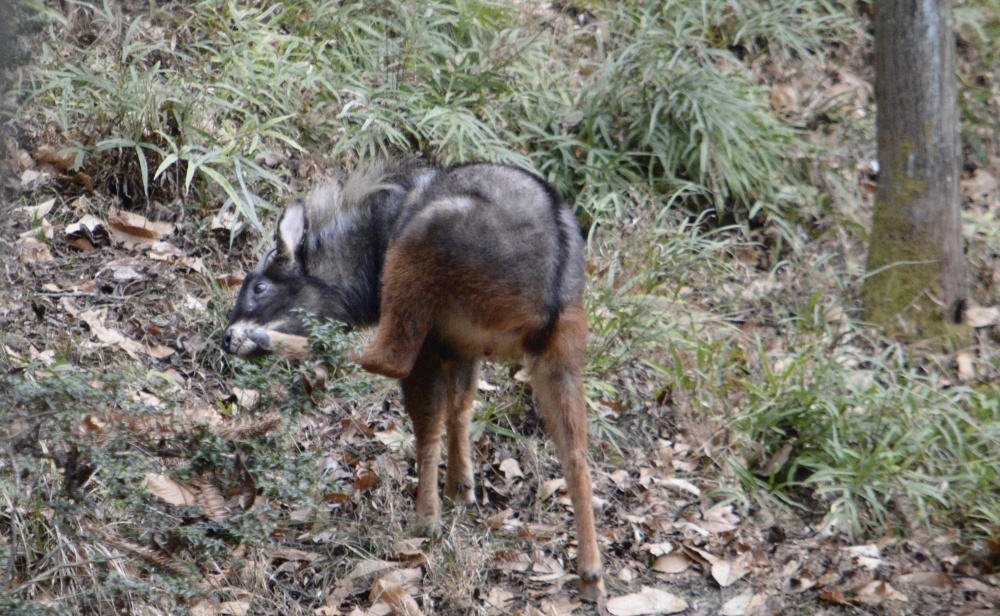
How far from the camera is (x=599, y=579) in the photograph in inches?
170

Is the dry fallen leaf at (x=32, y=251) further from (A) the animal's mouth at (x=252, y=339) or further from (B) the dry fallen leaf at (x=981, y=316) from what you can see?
(B) the dry fallen leaf at (x=981, y=316)

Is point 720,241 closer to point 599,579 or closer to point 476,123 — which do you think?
point 476,123

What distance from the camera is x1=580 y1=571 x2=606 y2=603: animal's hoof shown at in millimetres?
4309

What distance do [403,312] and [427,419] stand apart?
671mm

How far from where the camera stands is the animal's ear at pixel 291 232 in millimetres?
4797

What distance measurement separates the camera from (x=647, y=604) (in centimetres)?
441

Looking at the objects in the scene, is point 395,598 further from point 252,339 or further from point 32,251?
point 32,251

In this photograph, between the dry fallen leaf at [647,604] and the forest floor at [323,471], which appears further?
the dry fallen leaf at [647,604]

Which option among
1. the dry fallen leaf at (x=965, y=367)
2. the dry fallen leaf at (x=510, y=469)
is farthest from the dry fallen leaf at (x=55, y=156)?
the dry fallen leaf at (x=965, y=367)

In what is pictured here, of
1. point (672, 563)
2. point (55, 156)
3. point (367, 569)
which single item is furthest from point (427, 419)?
point (55, 156)

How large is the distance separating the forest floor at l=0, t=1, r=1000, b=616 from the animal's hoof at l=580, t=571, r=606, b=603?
100mm

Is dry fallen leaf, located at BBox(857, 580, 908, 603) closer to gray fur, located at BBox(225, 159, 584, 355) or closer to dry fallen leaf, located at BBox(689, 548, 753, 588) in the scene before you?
dry fallen leaf, located at BBox(689, 548, 753, 588)

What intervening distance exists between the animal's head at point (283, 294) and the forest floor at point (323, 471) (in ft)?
0.71

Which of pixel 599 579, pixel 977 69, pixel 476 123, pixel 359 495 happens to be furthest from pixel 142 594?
pixel 977 69
